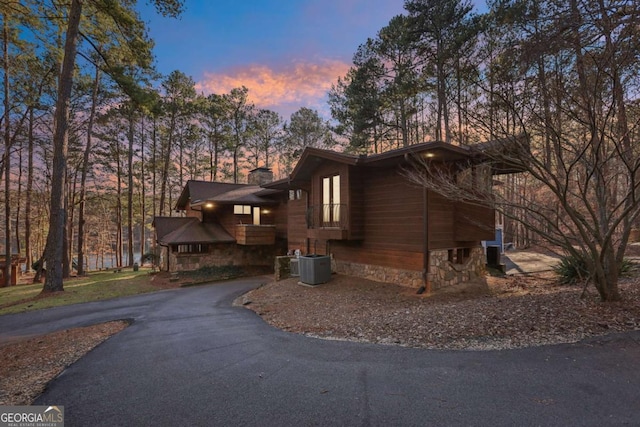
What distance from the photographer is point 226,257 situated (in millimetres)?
18062

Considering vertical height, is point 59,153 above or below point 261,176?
below

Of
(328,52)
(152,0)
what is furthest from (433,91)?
(152,0)

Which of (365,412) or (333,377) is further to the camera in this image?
(333,377)

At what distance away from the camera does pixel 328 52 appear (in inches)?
554

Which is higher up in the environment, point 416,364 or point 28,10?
point 28,10

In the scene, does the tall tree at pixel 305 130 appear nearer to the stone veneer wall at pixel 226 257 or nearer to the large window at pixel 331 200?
the stone veneer wall at pixel 226 257

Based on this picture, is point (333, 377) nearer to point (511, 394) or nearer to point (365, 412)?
point (365, 412)

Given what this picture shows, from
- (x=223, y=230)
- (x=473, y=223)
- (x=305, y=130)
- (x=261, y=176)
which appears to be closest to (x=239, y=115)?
(x=305, y=130)

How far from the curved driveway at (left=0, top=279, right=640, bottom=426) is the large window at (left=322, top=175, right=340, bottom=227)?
689 cm

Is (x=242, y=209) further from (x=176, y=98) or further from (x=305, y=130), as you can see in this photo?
(x=305, y=130)

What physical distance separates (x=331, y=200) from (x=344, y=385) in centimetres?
902

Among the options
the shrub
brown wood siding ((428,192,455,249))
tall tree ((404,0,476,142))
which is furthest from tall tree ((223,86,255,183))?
the shrub

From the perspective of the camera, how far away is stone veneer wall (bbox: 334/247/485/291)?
32.1ft

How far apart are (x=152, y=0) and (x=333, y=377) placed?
47.0 ft
